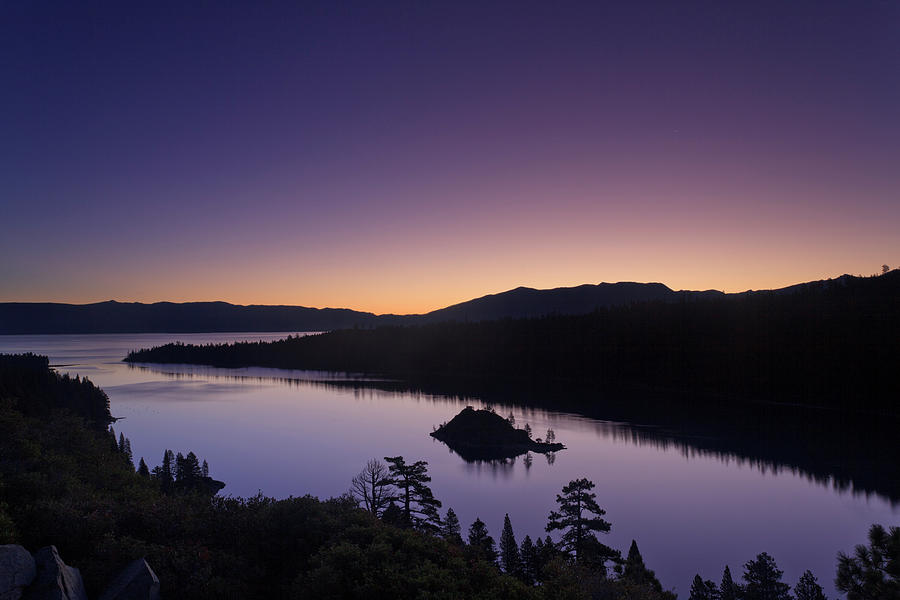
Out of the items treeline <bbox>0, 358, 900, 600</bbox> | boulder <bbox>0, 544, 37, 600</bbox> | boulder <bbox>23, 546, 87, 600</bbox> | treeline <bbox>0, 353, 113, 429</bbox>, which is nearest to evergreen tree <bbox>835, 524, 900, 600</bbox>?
treeline <bbox>0, 358, 900, 600</bbox>

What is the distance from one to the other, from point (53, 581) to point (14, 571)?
68 cm

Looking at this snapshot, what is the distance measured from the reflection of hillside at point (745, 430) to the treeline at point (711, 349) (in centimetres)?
1006

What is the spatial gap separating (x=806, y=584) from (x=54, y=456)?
107 ft

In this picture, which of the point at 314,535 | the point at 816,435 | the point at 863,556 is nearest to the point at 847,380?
the point at 816,435

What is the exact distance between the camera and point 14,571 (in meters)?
9.38

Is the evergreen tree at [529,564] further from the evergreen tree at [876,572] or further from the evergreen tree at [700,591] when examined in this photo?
the evergreen tree at [876,572]

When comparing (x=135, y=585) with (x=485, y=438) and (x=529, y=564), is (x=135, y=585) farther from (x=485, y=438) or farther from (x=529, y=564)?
(x=485, y=438)

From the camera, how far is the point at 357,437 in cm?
6775

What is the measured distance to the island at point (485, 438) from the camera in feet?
195

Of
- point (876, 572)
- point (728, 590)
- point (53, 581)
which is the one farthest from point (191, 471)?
point (876, 572)

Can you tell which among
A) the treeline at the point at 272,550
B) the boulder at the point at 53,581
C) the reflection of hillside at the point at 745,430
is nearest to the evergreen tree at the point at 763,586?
the treeline at the point at 272,550

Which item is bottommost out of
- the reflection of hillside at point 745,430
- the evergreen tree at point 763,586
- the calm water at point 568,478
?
the calm water at point 568,478

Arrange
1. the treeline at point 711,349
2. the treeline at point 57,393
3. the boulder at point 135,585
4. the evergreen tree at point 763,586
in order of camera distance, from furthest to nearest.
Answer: the treeline at point 711,349 → the treeline at point 57,393 → the evergreen tree at point 763,586 → the boulder at point 135,585

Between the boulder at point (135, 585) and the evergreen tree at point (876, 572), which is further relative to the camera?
the evergreen tree at point (876, 572)
